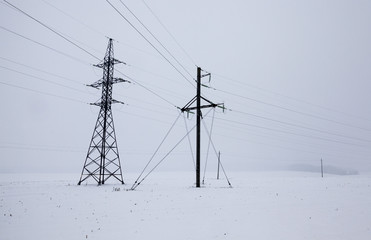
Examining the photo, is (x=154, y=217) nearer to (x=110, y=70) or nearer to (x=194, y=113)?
(x=194, y=113)

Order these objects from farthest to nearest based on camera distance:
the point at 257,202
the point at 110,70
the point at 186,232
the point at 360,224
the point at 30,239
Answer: the point at 110,70 < the point at 257,202 < the point at 360,224 < the point at 186,232 < the point at 30,239

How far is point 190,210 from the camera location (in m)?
13.2

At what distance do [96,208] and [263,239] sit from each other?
30.6 feet

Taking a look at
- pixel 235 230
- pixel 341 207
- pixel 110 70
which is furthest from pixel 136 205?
pixel 110 70

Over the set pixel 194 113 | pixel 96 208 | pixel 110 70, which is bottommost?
pixel 96 208

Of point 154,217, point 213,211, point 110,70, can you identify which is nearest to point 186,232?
point 154,217

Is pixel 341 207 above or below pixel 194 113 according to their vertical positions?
below

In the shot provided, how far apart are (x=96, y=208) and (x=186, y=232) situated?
669cm

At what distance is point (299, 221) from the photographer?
11102 mm

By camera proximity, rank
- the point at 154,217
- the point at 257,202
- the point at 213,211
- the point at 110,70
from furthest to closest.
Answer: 1. the point at 110,70
2. the point at 257,202
3. the point at 213,211
4. the point at 154,217

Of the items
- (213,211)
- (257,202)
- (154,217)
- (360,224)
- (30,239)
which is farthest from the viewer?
(257,202)

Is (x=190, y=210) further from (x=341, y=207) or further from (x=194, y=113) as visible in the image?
(x=194, y=113)

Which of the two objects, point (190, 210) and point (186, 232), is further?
point (190, 210)

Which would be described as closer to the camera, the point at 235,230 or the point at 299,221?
the point at 235,230
